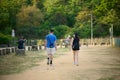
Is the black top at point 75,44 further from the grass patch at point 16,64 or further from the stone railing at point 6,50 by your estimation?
the stone railing at point 6,50

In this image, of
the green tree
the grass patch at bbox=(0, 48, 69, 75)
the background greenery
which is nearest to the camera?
the grass patch at bbox=(0, 48, 69, 75)

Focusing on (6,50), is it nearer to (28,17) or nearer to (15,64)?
(15,64)

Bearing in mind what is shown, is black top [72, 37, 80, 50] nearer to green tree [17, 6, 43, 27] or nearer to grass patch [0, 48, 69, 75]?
grass patch [0, 48, 69, 75]

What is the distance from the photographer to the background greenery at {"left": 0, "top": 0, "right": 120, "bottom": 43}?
3703 inches

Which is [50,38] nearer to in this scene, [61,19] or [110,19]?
[110,19]

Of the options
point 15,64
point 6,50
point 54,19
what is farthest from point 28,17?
point 15,64

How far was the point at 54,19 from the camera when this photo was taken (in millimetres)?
110562

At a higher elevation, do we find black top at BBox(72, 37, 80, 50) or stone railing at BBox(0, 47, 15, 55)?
black top at BBox(72, 37, 80, 50)

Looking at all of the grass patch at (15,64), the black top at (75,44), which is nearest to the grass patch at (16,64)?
the grass patch at (15,64)

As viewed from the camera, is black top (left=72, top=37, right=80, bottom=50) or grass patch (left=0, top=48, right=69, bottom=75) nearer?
grass patch (left=0, top=48, right=69, bottom=75)

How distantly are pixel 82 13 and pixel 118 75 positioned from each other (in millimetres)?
85289

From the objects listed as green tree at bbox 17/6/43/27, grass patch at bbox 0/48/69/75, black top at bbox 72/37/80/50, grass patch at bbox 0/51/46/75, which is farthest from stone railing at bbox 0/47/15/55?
green tree at bbox 17/6/43/27

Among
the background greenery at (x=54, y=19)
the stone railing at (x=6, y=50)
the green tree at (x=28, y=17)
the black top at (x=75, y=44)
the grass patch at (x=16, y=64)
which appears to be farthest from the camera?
the green tree at (x=28, y=17)

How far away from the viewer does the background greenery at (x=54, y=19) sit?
94.1 meters
